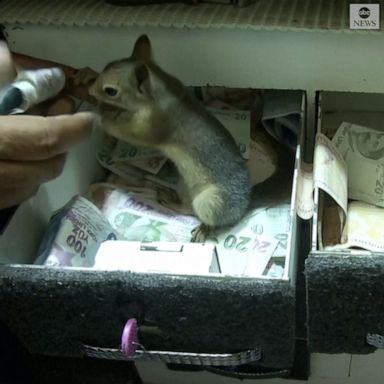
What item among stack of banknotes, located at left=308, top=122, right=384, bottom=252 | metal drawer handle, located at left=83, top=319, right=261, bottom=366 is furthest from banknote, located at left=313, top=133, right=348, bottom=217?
metal drawer handle, located at left=83, top=319, right=261, bottom=366

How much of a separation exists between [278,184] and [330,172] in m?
0.14

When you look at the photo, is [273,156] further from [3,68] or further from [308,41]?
[3,68]

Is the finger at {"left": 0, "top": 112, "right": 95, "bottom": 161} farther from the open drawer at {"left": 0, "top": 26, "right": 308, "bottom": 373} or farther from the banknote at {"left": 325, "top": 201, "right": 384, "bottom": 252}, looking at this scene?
the banknote at {"left": 325, "top": 201, "right": 384, "bottom": 252}

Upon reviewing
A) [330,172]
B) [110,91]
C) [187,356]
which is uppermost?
[110,91]

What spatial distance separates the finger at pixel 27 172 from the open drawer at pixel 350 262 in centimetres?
31

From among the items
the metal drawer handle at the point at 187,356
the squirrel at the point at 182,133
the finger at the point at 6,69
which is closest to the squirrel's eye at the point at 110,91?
the squirrel at the point at 182,133

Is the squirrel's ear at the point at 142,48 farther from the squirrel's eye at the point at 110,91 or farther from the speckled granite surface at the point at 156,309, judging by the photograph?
the speckled granite surface at the point at 156,309

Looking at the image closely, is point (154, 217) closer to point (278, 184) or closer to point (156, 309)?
point (278, 184)

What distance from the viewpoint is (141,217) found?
3.30 ft

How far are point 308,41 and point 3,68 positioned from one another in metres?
0.41

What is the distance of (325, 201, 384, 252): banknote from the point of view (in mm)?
851

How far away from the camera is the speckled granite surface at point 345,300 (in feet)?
2.19

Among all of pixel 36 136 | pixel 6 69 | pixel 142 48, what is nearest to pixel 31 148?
pixel 36 136

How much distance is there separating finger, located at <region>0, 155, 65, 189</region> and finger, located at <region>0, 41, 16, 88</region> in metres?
0.14
